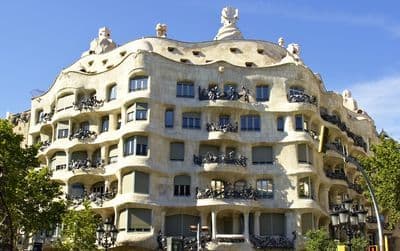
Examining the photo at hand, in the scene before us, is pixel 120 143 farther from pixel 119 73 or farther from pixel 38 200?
pixel 38 200

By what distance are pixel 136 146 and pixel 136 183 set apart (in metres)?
2.76

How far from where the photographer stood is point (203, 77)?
4938 cm

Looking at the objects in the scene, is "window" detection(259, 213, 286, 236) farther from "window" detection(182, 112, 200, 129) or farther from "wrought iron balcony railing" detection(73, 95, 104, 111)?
"wrought iron balcony railing" detection(73, 95, 104, 111)

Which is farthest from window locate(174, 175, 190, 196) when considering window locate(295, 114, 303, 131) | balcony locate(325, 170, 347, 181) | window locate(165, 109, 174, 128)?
balcony locate(325, 170, 347, 181)

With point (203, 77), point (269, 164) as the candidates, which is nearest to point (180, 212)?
point (269, 164)

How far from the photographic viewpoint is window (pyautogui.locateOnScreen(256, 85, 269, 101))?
49.9 meters

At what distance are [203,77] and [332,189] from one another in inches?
580

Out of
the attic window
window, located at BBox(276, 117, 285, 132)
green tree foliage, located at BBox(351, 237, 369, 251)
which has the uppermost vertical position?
the attic window

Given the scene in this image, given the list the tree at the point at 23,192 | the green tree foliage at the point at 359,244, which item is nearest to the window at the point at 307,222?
the green tree foliage at the point at 359,244

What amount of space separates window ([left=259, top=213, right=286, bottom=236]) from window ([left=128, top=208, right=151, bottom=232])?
28.9ft

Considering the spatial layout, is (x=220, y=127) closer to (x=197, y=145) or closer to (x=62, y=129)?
(x=197, y=145)

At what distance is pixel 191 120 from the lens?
48312mm

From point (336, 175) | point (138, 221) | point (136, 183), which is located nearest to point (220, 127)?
point (136, 183)

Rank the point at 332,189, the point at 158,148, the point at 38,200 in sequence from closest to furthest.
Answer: the point at 38,200
the point at 158,148
the point at 332,189
